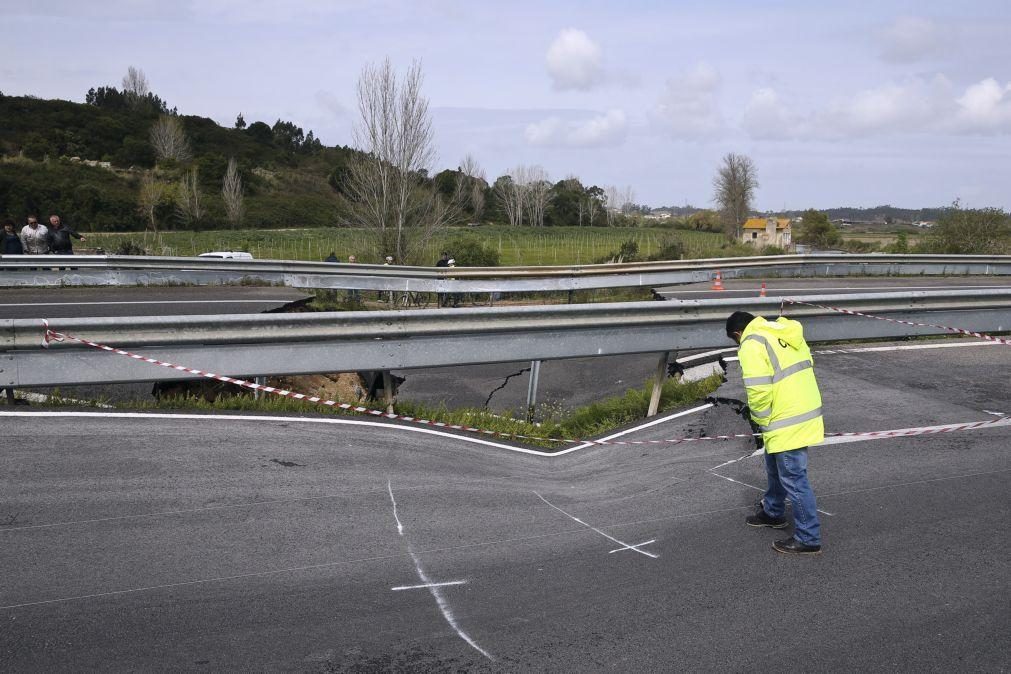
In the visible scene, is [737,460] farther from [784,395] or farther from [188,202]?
[188,202]

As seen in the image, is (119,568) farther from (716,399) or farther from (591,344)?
(716,399)

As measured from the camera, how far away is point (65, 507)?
18.2 feet

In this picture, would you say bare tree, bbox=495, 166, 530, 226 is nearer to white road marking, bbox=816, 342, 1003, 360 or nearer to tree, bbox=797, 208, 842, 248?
tree, bbox=797, 208, 842, 248

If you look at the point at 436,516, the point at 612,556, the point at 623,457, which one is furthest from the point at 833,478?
the point at 436,516

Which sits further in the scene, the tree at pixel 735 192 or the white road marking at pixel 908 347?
the tree at pixel 735 192

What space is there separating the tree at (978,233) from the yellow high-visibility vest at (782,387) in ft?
103

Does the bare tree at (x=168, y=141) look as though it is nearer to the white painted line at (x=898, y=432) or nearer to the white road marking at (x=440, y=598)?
the white painted line at (x=898, y=432)

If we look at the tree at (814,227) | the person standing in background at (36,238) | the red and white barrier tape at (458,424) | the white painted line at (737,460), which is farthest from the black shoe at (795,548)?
the tree at (814,227)

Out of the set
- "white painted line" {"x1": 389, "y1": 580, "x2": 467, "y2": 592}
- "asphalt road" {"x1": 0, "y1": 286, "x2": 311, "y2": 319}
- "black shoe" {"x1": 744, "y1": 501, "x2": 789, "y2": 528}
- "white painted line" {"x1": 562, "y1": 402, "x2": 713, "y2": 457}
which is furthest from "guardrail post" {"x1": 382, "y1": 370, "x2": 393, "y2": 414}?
"asphalt road" {"x1": 0, "y1": 286, "x2": 311, "y2": 319}

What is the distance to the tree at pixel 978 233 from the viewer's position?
A: 3278cm

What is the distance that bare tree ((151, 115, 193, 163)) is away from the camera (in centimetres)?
7450

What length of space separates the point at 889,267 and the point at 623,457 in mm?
22229

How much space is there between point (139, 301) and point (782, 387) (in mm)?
13811

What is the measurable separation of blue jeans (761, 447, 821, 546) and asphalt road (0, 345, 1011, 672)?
0.62 feet
